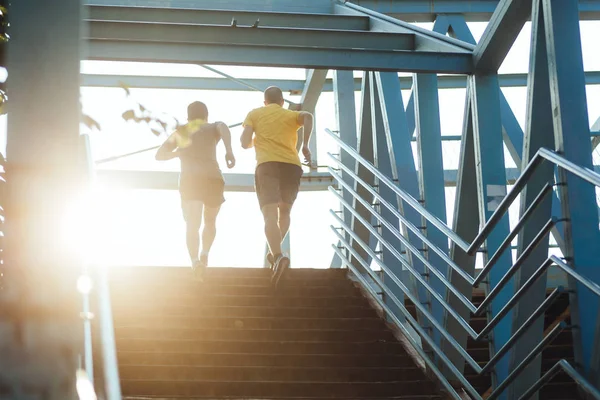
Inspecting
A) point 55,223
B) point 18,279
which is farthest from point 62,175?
point 18,279

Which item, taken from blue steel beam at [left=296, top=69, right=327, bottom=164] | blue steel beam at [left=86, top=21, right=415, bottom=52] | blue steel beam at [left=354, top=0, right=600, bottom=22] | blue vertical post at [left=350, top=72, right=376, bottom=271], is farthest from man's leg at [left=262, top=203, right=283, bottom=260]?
blue steel beam at [left=296, top=69, right=327, bottom=164]

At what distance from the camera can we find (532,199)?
4.77 m

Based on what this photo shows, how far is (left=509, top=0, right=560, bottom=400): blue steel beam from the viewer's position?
4750mm

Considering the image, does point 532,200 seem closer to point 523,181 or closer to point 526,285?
point 523,181

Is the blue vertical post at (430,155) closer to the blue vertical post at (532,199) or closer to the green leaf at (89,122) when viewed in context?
the blue vertical post at (532,199)

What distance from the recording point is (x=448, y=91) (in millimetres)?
14367

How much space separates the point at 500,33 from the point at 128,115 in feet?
12.4

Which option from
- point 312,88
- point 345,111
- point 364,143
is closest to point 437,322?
point 364,143

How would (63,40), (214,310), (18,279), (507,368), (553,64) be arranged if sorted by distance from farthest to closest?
(214,310), (507,368), (553,64), (63,40), (18,279)

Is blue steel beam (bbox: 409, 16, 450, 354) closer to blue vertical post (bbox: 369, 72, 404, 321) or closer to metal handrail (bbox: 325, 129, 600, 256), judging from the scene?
blue vertical post (bbox: 369, 72, 404, 321)

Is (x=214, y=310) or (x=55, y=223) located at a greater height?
(x=55, y=223)

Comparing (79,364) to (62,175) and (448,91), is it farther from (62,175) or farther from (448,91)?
(448,91)

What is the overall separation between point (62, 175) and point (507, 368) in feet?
12.7

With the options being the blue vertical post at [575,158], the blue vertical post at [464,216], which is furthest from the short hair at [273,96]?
the blue vertical post at [575,158]
